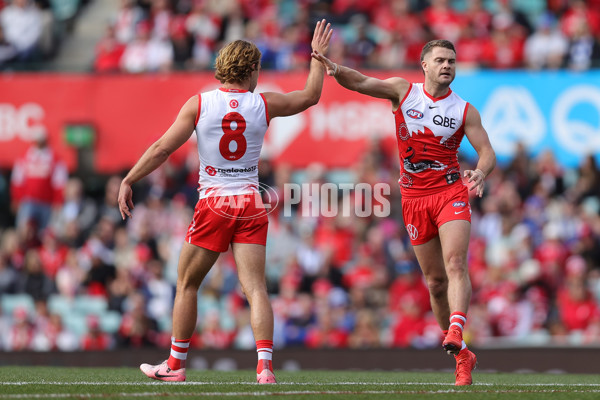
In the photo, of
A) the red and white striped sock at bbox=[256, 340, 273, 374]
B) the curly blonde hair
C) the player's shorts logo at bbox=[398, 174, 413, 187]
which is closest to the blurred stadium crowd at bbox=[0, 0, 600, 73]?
the player's shorts logo at bbox=[398, 174, 413, 187]

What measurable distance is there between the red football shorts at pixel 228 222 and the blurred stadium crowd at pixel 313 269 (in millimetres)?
6016

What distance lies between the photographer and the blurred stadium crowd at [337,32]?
56.2ft

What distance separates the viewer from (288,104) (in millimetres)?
7859

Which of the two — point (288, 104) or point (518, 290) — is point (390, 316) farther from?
point (288, 104)

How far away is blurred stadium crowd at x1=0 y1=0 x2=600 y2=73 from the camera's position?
675 inches

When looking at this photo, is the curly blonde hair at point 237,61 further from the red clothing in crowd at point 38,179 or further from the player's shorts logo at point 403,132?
the red clothing in crowd at point 38,179

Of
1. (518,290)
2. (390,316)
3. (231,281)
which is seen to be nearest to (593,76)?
(518,290)

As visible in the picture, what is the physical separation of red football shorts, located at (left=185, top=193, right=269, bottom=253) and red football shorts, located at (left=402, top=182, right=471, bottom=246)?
131 centimetres

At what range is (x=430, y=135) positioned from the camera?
829 cm

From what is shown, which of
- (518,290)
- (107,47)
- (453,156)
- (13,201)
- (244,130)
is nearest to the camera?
(244,130)

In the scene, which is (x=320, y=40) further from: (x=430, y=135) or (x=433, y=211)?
(x=433, y=211)

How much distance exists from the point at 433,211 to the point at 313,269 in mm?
6796

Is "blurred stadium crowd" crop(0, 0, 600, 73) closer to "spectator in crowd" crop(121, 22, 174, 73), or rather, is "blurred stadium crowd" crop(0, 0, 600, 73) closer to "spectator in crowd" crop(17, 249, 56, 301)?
"spectator in crowd" crop(121, 22, 174, 73)

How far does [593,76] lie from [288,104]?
9644mm
